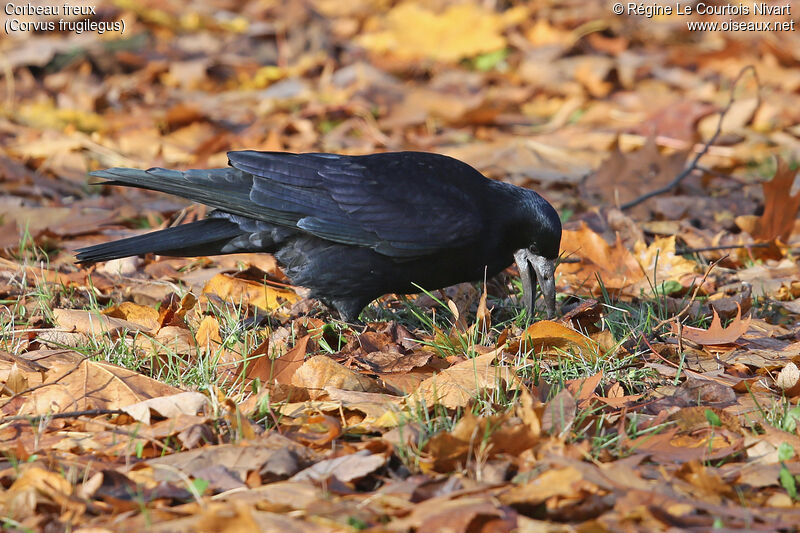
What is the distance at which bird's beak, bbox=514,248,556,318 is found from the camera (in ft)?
13.6

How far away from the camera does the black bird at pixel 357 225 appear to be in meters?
4.04

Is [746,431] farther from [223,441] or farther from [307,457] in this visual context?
[223,441]

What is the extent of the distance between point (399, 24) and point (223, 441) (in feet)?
24.0

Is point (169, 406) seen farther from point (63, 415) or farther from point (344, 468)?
point (344, 468)

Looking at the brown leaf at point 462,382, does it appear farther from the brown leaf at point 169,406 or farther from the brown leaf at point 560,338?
the brown leaf at point 169,406

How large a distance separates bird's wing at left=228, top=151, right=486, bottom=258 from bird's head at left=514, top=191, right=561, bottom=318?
0.25 metres

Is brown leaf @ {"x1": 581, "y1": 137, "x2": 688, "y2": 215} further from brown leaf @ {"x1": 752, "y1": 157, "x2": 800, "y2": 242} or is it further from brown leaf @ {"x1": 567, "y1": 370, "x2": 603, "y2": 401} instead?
brown leaf @ {"x1": 567, "y1": 370, "x2": 603, "y2": 401}

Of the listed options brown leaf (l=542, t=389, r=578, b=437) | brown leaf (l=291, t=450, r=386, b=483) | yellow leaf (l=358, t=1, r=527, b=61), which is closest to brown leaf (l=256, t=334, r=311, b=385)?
brown leaf (l=291, t=450, r=386, b=483)

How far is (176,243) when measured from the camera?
413cm

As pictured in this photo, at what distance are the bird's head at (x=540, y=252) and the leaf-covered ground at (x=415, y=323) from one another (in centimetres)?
23

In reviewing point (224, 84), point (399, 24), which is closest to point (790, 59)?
point (399, 24)

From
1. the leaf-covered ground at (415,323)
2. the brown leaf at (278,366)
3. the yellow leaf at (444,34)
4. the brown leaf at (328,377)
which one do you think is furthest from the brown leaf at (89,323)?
the yellow leaf at (444,34)

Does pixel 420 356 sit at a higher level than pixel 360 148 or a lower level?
lower

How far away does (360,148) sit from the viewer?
7055 millimetres
